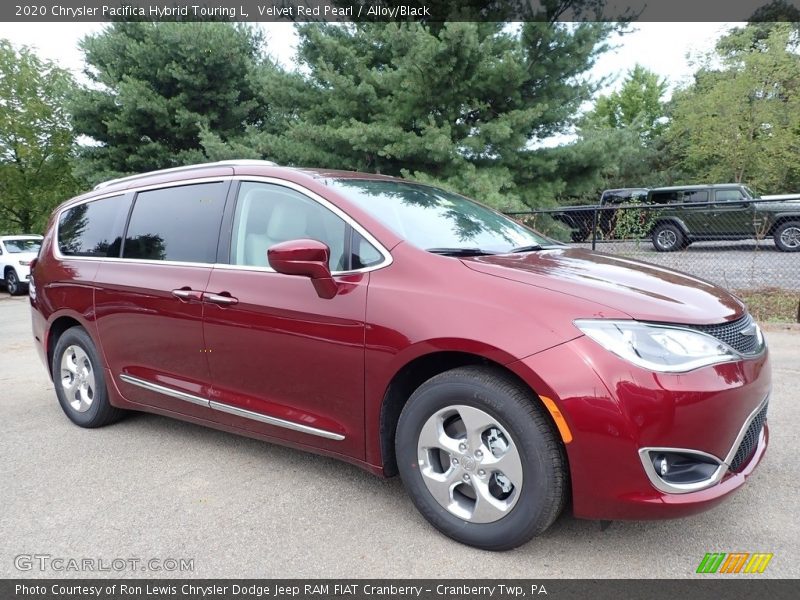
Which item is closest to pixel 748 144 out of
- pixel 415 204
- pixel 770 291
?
pixel 770 291

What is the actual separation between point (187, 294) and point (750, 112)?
2727cm

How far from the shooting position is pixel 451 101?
11.3m

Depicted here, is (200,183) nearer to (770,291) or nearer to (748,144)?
(770,291)

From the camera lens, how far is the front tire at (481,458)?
2.23 metres

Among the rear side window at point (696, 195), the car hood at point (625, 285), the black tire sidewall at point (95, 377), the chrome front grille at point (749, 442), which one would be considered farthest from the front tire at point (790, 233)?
the black tire sidewall at point (95, 377)

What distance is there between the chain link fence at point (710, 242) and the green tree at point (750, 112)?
18444 mm

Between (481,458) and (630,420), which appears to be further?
(481,458)

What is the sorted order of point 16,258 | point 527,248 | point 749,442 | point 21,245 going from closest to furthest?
point 749,442 < point 527,248 < point 16,258 < point 21,245

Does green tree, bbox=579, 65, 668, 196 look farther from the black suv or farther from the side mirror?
the side mirror

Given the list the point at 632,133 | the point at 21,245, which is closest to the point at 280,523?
the point at 632,133

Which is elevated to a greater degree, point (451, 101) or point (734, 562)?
point (451, 101)
